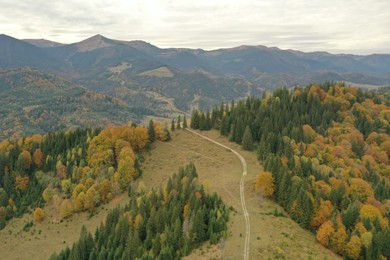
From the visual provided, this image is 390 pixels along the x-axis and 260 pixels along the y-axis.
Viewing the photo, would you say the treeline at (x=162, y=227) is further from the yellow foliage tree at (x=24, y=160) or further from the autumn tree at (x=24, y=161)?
the yellow foliage tree at (x=24, y=160)

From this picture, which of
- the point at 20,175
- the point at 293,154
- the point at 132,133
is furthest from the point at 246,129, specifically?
the point at 20,175

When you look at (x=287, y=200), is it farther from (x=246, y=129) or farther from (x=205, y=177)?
(x=246, y=129)

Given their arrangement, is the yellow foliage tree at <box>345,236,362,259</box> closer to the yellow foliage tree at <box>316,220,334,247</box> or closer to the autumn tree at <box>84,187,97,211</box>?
the yellow foliage tree at <box>316,220,334,247</box>

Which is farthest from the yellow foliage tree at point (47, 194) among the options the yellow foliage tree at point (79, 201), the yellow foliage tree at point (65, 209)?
the yellow foliage tree at point (79, 201)

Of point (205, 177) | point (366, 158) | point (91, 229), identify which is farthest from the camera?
point (366, 158)

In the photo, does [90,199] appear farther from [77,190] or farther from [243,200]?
[243,200]

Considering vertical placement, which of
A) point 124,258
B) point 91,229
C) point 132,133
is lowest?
point 91,229
